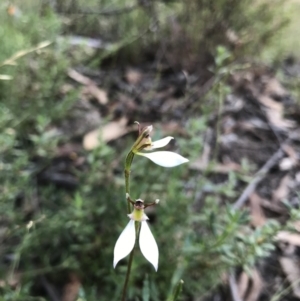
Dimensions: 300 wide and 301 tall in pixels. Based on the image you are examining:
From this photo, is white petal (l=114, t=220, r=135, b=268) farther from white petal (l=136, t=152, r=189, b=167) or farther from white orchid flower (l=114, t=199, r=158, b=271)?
white petal (l=136, t=152, r=189, b=167)

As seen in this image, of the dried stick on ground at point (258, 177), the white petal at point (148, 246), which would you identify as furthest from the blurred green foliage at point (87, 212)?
the white petal at point (148, 246)

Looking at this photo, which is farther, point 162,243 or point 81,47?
point 81,47

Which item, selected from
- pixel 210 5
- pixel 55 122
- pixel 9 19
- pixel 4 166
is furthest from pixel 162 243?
pixel 210 5

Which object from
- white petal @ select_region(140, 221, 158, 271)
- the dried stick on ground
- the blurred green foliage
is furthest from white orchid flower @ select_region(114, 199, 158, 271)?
the dried stick on ground

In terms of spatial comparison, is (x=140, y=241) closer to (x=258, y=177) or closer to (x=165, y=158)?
(x=165, y=158)

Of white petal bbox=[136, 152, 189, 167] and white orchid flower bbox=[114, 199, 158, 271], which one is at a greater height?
white petal bbox=[136, 152, 189, 167]

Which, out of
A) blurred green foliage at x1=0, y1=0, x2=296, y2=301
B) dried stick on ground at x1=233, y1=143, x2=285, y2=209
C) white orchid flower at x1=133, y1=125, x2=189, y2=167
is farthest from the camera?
dried stick on ground at x1=233, y1=143, x2=285, y2=209

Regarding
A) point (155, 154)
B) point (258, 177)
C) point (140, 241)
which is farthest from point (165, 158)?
point (258, 177)

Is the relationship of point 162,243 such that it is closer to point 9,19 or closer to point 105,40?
point 9,19
